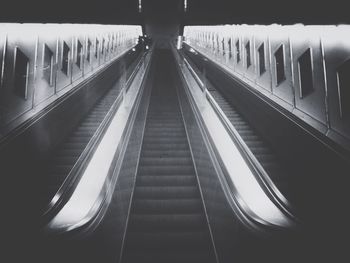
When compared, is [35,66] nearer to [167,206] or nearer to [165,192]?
[165,192]

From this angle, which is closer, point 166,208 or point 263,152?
point 166,208

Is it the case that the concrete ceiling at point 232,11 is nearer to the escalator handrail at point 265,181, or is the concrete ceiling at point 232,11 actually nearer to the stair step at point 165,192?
the escalator handrail at point 265,181

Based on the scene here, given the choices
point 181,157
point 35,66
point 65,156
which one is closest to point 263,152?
point 181,157

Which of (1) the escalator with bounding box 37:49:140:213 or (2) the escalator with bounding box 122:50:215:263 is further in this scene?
(1) the escalator with bounding box 37:49:140:213

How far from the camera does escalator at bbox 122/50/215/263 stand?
115 inches

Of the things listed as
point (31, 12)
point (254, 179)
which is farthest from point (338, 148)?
point (31, 12)

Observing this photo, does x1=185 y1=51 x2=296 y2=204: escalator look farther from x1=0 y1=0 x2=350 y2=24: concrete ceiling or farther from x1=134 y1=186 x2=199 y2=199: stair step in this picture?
x1=0 y1=0 x2=350 y2=24: concrete ceiling

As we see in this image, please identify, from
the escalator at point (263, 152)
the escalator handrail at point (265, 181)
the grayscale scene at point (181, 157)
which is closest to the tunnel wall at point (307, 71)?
the grayscale scene at point (181, 157)

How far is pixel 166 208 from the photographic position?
138 inches

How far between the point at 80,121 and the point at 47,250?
14.1ft

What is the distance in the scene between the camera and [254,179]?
2.93m

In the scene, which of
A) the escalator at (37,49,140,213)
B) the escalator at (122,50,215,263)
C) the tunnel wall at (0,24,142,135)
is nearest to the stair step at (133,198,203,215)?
the escalator at (122,50,215,263)

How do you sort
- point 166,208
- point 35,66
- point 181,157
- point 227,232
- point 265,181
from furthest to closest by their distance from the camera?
point 35,66, point 181,157, point 166,208, point 265,181, point 227,232

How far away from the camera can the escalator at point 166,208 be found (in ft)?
9.60
